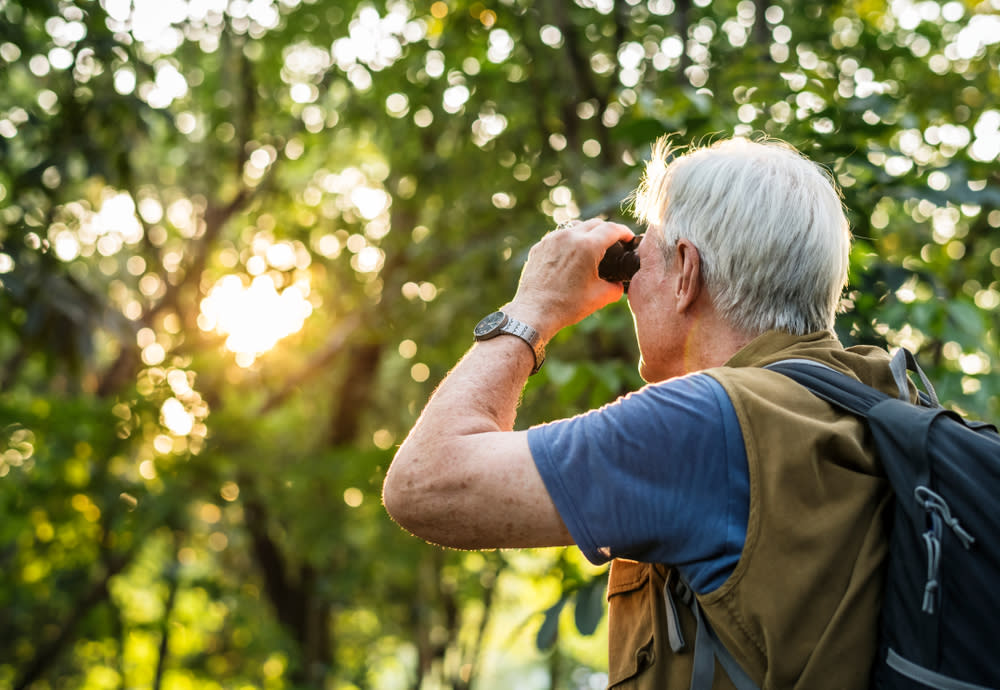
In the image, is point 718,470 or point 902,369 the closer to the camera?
point 718,470

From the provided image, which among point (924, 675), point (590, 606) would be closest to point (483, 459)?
point (924, 675)

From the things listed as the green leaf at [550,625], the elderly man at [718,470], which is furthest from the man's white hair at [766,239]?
the green leaf at [550,625]

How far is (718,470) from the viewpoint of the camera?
1.07 meters

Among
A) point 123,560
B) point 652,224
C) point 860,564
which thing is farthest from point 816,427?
point 123,560

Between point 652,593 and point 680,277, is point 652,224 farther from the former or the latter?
point 652,593

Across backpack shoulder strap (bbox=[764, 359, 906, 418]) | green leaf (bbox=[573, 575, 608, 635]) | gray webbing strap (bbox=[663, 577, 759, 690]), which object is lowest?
green leaf (bbox=[573, 575, 608, 635])

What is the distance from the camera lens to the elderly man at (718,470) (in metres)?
A: 1.03

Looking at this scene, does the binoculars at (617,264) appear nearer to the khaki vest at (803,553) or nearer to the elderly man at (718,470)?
the elderly man at (718,470)

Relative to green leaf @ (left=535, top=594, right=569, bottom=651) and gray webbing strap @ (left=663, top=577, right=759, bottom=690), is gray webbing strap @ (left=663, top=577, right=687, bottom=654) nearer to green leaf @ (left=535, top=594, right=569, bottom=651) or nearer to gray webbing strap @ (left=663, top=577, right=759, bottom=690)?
gray webbing strap @ (left=663, top=577, right=759, bottom=690)

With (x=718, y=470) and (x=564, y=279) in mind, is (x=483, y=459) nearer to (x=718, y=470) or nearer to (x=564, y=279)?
(x=718, y=470)

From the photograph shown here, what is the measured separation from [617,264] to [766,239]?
0.27m

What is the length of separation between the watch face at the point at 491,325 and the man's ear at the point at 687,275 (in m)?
0.30

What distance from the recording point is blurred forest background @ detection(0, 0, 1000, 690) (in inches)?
103

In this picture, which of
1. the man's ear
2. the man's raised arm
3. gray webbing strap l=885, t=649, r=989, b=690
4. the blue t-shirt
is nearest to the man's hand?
the man's raised arm
